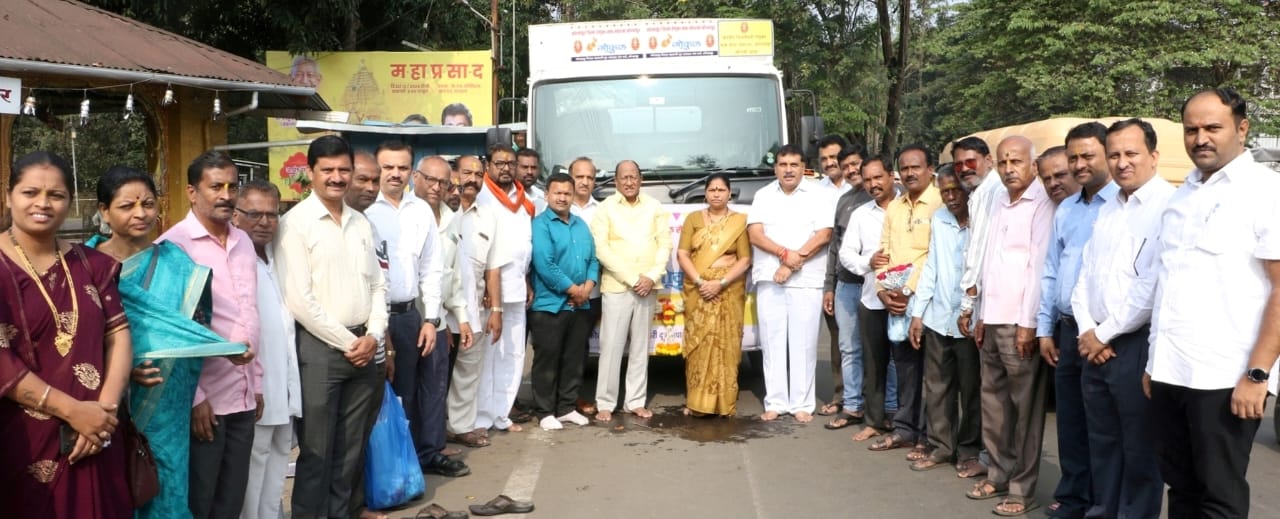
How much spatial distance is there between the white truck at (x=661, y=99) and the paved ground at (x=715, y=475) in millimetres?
2173

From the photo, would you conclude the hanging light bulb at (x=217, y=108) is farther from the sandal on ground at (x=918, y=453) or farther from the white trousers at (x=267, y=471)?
the sandal on ground at (x=918, y=453)

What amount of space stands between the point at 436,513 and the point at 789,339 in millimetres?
3150

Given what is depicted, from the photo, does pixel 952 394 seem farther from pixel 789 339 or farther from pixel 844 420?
pixel 789 339

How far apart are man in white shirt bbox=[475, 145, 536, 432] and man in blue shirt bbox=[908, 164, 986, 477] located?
2512 millimetres

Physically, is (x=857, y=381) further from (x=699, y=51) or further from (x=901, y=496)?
(x=699, y=51)

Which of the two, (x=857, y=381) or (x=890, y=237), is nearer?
(x=890, y=237)

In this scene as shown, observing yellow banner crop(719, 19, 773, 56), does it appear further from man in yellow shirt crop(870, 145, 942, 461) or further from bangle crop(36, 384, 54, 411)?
bangle crop(36, 384, 54, 411)

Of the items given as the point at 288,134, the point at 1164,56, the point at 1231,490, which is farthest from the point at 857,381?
the point at 1164,56

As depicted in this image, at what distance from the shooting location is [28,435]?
2.84m

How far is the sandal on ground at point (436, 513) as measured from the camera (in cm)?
496

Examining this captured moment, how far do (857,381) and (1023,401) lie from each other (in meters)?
2.09

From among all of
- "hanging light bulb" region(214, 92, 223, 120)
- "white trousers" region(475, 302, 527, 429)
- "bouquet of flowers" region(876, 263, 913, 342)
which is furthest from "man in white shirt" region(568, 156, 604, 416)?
"hanging light bulb" region(214, 92, 223, 120)

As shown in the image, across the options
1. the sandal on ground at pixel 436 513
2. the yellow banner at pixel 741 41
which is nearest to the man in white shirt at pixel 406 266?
the sandal on ground at pixel 436 513

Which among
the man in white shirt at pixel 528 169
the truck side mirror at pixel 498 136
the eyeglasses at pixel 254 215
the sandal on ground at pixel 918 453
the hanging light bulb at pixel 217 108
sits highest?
the hanging light bulb at pixel 217 108
